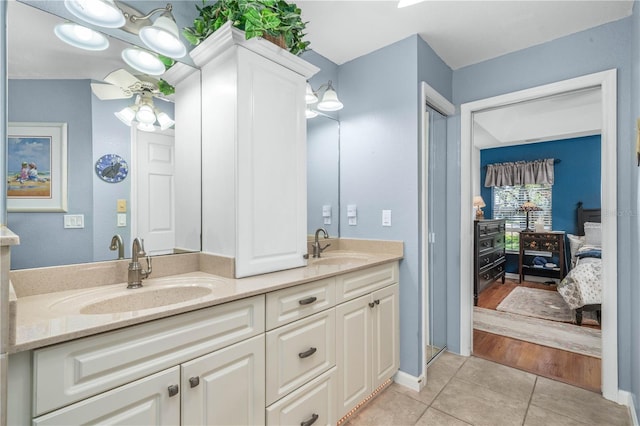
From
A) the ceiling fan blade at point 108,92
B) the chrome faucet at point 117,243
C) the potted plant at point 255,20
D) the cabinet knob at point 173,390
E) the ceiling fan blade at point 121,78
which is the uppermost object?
the potted plant at point 255,20

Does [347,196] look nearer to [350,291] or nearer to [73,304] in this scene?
[350,291]

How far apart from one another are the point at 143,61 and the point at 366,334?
6.30ft

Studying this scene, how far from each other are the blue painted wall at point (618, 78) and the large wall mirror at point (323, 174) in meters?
1.35

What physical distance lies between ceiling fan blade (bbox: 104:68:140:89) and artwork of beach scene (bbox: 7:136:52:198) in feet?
1.25

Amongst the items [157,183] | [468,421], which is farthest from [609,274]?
[157,183]

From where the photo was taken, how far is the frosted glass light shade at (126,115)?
57.7 inches

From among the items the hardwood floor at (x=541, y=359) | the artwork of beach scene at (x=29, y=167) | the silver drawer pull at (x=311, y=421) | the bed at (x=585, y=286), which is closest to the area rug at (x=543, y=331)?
the hardwood floor at (x=541, y=359)

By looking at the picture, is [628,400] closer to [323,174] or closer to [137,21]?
[323,174]

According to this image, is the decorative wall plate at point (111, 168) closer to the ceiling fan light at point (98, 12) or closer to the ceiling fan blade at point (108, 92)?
the ceiling fan blade at point (108, 92)

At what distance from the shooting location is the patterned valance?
17.3 ft

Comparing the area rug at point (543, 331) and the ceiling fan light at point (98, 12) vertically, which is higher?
the ceiling fan light at point (98, 12)

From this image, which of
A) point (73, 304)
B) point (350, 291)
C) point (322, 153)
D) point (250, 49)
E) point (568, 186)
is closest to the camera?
point (73, 304)

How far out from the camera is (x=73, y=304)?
1139 mm

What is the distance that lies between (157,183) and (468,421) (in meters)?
2.22
